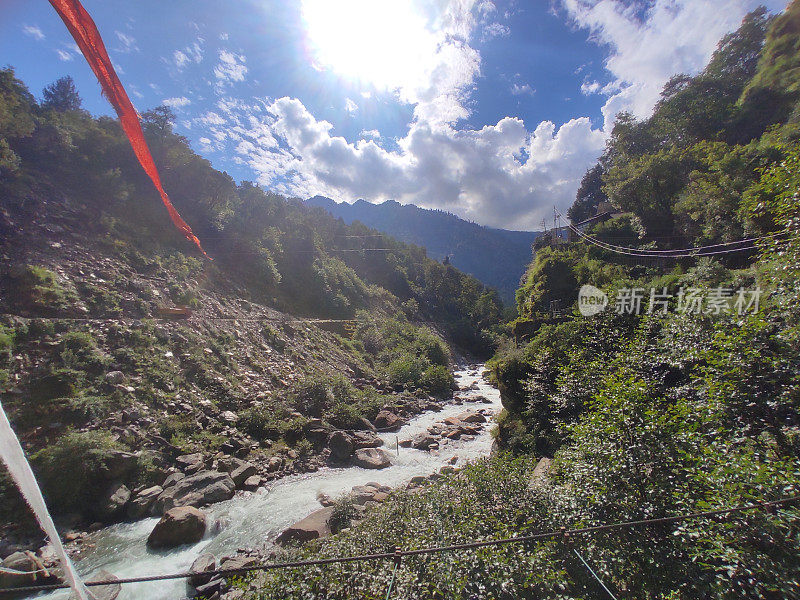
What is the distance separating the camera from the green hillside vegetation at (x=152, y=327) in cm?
817

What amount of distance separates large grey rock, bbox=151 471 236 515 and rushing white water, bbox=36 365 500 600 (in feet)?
0.76

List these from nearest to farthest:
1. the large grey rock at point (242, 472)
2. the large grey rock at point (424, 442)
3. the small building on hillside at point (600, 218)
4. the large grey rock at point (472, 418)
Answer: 1. the large grey rock at point (242, 472)
2. the large grey rock at point (424, 442)
3. the large grey rock at point (472, 418)
4. the small building on hillside at point (600, 218)

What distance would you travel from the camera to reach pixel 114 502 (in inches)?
290

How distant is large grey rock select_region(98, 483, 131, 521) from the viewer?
7.26m

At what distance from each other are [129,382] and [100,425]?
164 centimetres

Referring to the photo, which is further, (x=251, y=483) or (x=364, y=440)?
(x=364, y=440)

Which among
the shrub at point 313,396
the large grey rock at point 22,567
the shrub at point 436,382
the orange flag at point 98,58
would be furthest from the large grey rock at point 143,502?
the shrub at point 436,382

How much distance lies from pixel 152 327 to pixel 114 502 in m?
6.24

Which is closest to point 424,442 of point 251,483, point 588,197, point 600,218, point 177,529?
point 251,483

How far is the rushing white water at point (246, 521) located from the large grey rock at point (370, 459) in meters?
0.21

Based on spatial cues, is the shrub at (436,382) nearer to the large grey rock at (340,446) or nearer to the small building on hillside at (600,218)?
the large grey rock at (340,446)

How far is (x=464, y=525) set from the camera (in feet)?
14.6

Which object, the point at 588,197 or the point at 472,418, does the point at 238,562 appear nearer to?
the point at 472,418

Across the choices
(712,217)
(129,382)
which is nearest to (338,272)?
(129,382)
